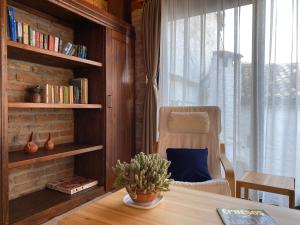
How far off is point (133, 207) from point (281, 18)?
211 cm

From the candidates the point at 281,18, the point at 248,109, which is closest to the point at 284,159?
the point at 248,109

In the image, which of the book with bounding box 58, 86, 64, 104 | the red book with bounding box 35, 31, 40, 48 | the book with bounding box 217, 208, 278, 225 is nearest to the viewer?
the book with bounding box 217, 208, 278, 225

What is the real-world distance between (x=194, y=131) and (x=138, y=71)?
4.10ft

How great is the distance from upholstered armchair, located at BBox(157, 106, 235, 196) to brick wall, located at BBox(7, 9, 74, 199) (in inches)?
44.1

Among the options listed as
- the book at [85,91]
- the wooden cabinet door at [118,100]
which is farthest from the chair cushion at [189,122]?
the book at [85,91]

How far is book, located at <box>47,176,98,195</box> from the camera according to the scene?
231cm

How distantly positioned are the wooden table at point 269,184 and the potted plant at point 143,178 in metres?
0.95

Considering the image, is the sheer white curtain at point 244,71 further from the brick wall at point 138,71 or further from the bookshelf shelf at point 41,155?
the bookshelf shelf at point 41,155

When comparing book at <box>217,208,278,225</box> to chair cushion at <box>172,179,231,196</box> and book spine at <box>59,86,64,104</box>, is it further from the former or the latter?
book spine at <box>59,86,64,104</box>

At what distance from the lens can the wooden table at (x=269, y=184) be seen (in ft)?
5.46

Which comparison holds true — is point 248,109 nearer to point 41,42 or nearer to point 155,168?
point 155,168

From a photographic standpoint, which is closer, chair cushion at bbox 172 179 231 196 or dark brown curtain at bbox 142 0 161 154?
chair cushion at bbox 172 179 231 196

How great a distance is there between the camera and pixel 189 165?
1967 mm

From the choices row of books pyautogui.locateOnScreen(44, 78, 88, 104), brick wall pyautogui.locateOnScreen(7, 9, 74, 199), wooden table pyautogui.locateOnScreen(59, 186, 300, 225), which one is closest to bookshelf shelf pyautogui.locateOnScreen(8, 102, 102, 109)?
row of books pyautogui.locateOnScreen(44, 78, 88, 104)
